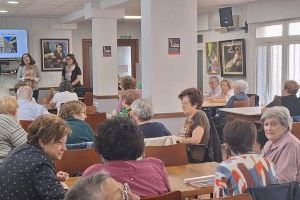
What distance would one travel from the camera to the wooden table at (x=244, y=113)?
266 inches

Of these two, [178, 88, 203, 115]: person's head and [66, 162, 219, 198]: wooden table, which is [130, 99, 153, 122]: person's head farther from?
[66, 162, 219, 198]: wooden table

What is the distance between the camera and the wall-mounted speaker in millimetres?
10447

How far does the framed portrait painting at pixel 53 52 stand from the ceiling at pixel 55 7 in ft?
2.82

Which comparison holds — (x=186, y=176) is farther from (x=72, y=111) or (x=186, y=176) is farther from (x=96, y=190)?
(x=96, y=190)

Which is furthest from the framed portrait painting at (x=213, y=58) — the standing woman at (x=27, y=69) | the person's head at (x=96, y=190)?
the person's head at (x=96, y=190)

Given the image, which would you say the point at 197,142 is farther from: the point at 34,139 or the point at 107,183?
the point at 107,183

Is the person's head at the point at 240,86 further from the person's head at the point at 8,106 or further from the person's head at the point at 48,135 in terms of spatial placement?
the person's head at the point at 48,135

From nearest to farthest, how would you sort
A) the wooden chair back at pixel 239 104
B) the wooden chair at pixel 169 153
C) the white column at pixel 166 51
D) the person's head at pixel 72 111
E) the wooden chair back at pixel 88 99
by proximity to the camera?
1. the wooden chair at pixel 169 153
2. the person's head at pixel 72 111
3. the white column at pixel 166 51
4. the wooden chair back at pixel 239 104
5. the wooden chair back at pixel 88 99

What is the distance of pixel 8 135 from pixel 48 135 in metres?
1.53

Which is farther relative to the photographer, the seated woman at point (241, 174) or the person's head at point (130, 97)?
the person's head at point (130, 97)

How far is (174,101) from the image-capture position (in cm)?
618

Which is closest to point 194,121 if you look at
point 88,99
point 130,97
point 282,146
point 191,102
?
point 191,102

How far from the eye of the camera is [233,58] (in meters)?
10.9

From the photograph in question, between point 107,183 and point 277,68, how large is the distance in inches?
353
